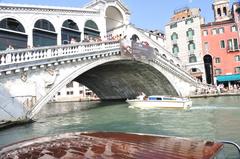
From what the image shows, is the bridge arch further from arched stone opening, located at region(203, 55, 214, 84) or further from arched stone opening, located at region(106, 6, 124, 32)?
arched stone opening, located at region(203, 55, 214, 84)

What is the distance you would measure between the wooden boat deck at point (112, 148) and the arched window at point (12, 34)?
14069 mm

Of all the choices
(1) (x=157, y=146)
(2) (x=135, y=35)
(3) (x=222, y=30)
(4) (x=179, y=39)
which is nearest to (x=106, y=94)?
(2) (x=135, y=35)

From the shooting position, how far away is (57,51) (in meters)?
15.2

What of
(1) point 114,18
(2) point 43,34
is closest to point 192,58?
(1) point 114,18

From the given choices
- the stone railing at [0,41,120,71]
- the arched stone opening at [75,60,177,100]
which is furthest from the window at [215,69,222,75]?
the stone railing at [0,41,120,71]

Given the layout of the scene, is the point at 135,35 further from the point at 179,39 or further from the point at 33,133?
the point at 33,133

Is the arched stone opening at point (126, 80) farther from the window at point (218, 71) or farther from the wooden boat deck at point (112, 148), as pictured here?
the wooden boat deck at point (112, 148)

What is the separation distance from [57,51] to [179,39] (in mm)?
21496

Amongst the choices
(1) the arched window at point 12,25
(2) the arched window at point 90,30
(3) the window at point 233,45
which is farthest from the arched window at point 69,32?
(3) the window at point 233,45

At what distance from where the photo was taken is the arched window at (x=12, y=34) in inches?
655

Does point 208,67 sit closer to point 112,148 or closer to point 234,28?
point 234,28

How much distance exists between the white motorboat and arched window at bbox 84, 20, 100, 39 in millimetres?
5895

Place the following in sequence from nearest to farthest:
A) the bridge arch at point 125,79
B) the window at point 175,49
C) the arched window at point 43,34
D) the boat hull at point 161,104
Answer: the boat hull at point 161,104
the arched window at point 43,34
the bridge arch at point 125,79
the window at point 175,49

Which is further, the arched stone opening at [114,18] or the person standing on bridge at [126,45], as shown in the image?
the arched stone opening at [114,18]
